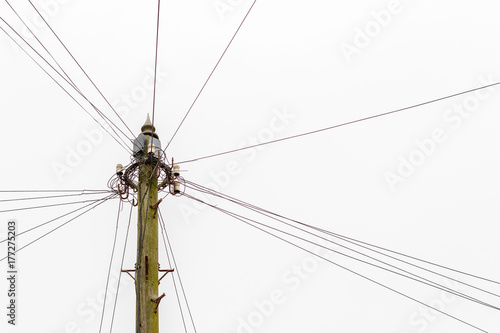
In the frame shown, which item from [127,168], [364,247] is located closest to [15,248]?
[127,168]

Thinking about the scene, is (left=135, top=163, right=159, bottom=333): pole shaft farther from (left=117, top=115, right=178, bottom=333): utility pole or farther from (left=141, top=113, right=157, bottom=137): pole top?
(left=141, top=113, right=157, bottom=137): pole top

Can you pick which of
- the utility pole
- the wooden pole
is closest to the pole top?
the utility pole

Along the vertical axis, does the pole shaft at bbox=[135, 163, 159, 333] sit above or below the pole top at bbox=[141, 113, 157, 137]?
below

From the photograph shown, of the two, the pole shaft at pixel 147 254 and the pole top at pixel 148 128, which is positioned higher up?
the pole top at pixel 148 128

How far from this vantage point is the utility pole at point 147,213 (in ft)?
19.6

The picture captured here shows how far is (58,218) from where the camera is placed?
30.8 feet

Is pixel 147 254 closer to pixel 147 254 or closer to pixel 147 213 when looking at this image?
pixel 147 254

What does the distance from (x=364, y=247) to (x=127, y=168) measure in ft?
15.4


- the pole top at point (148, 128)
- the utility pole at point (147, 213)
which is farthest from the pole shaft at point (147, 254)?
the pole top at point (148, 128)

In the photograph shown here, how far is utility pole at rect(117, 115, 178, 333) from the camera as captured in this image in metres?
5.97

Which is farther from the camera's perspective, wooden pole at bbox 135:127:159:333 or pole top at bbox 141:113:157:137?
pole top at bbox 141:113:157:137

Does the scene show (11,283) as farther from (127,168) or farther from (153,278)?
(153,278)

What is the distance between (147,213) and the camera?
6.53 meters

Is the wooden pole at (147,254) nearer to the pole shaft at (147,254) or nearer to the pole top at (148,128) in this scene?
the pole shaft at (147,254)
